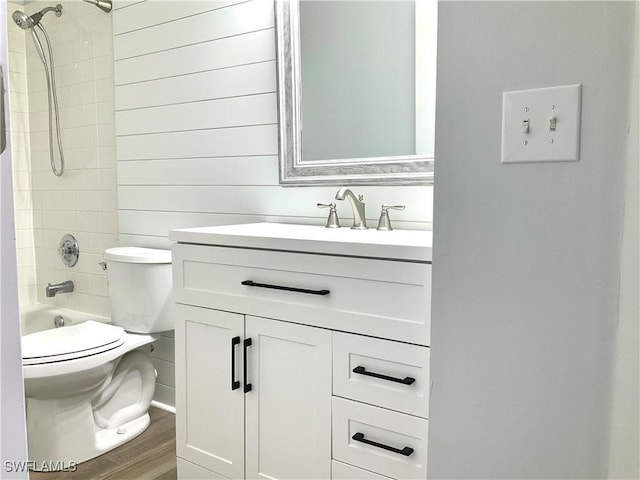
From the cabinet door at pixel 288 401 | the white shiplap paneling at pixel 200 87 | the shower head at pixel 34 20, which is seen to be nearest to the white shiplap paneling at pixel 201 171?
the white shiplap paneling at pixel 200 87

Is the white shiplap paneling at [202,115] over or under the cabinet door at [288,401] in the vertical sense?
over

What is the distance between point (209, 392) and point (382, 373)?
0.62 m

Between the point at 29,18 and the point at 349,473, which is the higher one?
the point at 29,18

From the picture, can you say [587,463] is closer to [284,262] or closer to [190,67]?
[284,262]

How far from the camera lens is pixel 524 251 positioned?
27.3 inches

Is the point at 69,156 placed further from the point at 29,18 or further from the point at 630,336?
the point at 630,336

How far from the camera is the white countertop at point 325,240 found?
124 centimetres

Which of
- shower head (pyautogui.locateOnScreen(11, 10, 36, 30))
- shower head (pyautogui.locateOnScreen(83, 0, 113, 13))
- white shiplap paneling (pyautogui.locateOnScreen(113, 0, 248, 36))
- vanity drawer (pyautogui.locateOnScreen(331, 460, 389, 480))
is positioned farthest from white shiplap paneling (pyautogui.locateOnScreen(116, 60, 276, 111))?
vanity drawer (pyautogui.locateOnScreen(331, 460, 389, 480))

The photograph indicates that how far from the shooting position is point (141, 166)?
2.39 meters

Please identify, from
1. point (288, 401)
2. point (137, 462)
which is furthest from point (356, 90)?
point (137, 462)

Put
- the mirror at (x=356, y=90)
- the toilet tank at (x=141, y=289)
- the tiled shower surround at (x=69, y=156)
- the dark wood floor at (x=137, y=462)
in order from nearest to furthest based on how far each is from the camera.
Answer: the mirror at (x=356, y=90), the dark wood floor at (x=137, y=462), the toilet tank at (x=141, y=289), the tiled shower surround at (x=69, y=156)

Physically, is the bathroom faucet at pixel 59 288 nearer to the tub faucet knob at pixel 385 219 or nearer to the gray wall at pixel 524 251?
the tub faucet knob at pixel 385 219

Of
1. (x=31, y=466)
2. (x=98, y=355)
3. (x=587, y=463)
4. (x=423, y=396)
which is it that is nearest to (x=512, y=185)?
(x=587, y=463)

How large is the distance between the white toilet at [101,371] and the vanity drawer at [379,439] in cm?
102
